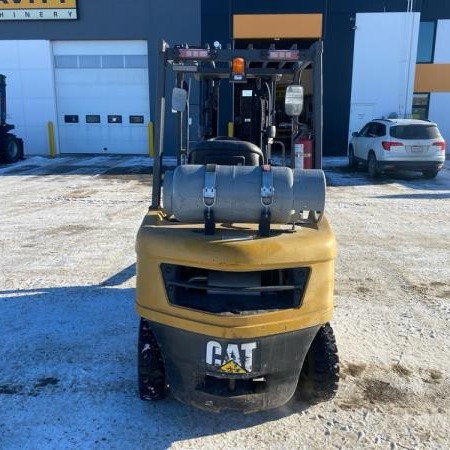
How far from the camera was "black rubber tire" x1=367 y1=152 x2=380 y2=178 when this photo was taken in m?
13.5

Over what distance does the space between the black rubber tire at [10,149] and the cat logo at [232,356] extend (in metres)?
16.1

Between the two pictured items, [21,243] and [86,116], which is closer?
[21,243]

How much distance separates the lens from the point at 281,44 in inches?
773

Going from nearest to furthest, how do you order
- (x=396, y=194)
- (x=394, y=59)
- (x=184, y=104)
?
(x=184, y=104), (x=396, y=194), (x=394, y=59)

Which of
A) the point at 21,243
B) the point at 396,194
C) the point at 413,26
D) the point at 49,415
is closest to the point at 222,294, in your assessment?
the point at 49,415

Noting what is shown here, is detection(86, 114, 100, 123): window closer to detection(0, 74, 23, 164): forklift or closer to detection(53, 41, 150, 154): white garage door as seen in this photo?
detection(53, 41, 150, 154): white garage door

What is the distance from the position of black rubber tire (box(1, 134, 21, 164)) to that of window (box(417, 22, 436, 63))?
1660cm

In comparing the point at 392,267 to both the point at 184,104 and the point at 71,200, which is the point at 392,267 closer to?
the point at 184,104

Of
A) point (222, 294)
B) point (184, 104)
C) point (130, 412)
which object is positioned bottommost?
point (130, 412)

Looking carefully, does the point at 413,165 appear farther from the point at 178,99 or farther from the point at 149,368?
the point at 149,368

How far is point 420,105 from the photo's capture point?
20844 millimetres

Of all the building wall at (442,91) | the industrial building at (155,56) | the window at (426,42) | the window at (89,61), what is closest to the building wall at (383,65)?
the industrial building at (155,56)

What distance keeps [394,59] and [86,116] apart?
12859mm

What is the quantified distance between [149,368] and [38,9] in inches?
779
